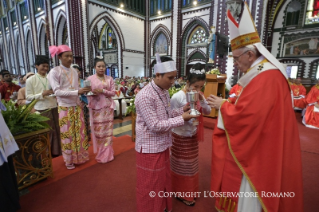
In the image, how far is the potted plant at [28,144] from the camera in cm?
215

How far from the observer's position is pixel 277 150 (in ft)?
3.72

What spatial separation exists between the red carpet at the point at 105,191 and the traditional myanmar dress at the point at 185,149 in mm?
301

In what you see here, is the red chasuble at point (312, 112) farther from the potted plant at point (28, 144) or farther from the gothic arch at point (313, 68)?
the gothic arch at point (313, 68)

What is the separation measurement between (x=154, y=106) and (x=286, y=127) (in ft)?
3.04

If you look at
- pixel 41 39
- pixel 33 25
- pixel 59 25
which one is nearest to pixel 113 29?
pixel 59 25

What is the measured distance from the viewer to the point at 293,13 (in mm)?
11586

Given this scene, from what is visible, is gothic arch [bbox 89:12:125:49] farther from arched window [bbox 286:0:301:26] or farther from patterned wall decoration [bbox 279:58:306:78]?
patterned wall decoration [bbox 279:58:306:78]

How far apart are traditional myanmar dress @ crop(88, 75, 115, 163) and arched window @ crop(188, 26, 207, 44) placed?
558 inches

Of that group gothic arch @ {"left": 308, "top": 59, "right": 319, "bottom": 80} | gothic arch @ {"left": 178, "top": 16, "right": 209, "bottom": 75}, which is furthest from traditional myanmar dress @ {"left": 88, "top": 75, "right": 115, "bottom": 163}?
gothic arch @ {"left": 178, "top": 16, "right": 209, "bottom": 75}

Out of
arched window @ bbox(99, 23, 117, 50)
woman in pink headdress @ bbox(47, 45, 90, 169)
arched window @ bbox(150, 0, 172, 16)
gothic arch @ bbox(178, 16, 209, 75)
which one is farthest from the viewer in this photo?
arched window @ bbox(99, 23, 117, 50)

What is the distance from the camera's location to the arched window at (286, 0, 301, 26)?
1142cm

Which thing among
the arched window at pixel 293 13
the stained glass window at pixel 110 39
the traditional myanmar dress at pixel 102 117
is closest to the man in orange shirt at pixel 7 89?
the traditional myanmar dress at pixel 102 117

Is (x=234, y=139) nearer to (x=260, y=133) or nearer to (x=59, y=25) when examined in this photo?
(x=260, y=133)

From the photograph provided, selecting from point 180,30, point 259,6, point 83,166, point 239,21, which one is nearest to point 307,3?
point 259,6
